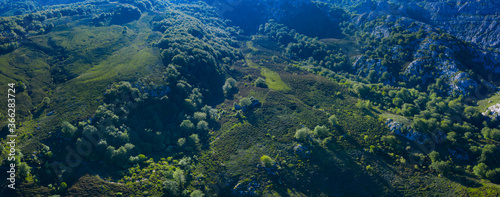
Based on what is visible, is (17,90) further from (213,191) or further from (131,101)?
(213,191)

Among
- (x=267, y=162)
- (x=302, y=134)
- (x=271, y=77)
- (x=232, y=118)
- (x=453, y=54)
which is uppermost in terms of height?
(x=453, y=54)

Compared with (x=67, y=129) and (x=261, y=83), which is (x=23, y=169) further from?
(x=261, y=83)

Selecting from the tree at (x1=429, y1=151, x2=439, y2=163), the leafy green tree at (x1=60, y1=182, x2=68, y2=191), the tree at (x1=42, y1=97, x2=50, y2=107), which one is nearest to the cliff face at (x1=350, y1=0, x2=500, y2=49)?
the tree at (x1=429, y1=151, x2=439, y2=163)

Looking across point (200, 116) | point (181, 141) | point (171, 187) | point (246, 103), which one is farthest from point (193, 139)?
point (246, 103)

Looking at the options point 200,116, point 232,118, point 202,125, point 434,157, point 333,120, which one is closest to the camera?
point 434,157

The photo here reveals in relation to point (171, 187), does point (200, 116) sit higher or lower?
higher

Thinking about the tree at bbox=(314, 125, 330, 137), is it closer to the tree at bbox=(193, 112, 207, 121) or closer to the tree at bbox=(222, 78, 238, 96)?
the tree at bbox=(193, 112, 207, 121)

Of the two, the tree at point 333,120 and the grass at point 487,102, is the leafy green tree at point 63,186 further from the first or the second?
the grass at point 487,102

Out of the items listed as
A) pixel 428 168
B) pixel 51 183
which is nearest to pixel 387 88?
pixel 428 168

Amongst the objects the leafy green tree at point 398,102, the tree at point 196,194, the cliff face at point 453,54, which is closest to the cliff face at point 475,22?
the cliff face at point 453,54
